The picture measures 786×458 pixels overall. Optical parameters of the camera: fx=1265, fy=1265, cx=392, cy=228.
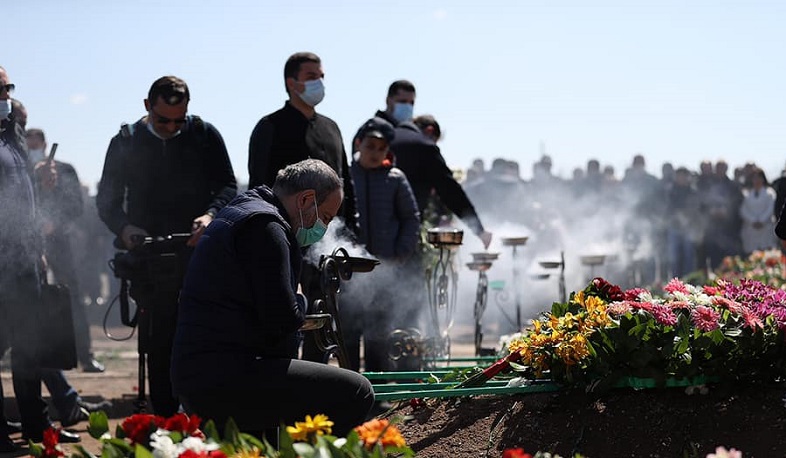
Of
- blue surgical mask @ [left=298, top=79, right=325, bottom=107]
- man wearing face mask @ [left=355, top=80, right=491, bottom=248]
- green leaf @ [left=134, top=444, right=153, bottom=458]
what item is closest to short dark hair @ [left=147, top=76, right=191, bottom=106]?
blue surgical mask @ [left=298, top=79, right=325, bottom=107]

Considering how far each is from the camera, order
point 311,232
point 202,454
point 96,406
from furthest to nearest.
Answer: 1. point 96,406
2. point 311,232
3. point 202,454

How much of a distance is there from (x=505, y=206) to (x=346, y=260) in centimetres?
1127

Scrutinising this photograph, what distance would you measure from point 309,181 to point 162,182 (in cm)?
295

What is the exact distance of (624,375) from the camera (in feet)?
20.9

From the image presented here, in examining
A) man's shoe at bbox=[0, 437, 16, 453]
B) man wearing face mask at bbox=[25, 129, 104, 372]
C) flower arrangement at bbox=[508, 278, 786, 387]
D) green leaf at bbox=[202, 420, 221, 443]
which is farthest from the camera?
man wearing face mask at bbox=[25, 129, 104, 372]

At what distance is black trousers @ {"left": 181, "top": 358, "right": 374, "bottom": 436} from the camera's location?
5352 millimetres

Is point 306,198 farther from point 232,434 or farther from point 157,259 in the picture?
point 157,259

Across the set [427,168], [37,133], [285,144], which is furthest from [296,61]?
[37,133]

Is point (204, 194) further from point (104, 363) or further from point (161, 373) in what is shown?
point (104, 363)

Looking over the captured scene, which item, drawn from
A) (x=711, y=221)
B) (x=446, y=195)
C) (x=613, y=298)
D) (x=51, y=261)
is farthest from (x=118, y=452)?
(x=711, y=221)

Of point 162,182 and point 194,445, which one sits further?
point 162,182

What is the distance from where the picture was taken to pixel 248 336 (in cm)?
540

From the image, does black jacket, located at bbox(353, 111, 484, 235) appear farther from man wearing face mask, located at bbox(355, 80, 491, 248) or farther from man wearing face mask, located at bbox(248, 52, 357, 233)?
man wearing face mask, located at bbox(248, 52, 357, 233)

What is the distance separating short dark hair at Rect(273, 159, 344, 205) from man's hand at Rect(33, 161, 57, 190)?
4914 mm
